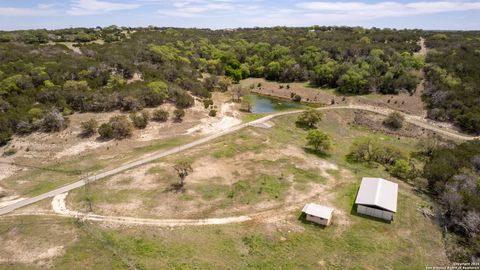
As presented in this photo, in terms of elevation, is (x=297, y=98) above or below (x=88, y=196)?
above

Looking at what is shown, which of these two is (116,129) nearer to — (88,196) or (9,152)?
(9,152)

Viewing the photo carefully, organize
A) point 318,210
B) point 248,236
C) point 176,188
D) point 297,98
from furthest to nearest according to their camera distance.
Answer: point 297,98, point 176,188, point 318,210, point 248,236

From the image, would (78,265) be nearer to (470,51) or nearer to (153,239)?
(153,239)

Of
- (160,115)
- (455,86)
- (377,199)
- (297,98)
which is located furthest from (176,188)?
(455,86)

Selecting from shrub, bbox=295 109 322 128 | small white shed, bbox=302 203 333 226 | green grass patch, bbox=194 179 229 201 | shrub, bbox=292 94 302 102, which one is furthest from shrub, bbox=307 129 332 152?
shrub, bbox=292 94 302 102

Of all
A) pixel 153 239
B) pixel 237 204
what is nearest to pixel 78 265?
pixel 153 239

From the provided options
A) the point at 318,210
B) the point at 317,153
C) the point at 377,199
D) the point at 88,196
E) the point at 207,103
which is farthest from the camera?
the point at 207,103

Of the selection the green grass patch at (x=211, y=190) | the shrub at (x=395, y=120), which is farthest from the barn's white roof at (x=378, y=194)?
the shrub at (x=395, y=120)
